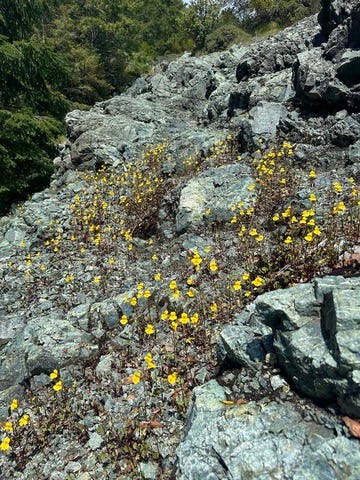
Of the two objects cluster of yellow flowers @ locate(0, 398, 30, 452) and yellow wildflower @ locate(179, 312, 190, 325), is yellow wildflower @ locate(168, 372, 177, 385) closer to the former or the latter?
yellow wildflower @ locate(179, 312, 190, 325)

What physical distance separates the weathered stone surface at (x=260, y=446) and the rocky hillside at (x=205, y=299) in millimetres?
12

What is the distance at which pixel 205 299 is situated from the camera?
213 inches

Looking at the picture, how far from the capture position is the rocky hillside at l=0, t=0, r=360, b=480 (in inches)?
123

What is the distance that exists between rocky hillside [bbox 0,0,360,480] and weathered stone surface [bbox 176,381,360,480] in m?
0.01

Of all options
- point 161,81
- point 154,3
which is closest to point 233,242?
point 161,81

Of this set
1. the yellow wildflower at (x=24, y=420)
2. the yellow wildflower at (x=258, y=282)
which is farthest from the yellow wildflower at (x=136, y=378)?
the yellow wildflower at (x=258, y=282)

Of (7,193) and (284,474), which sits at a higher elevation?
(7,193)

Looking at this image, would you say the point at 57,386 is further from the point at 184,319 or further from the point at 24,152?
the point at 24,152

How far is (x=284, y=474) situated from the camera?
273 centimetres

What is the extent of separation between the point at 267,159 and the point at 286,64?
598 centimetres

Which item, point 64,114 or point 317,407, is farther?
point 64,114

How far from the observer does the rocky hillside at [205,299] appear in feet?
10.2

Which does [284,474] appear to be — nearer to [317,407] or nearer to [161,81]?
[317,407]

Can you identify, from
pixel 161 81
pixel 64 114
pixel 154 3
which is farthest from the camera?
pixel 154 3
